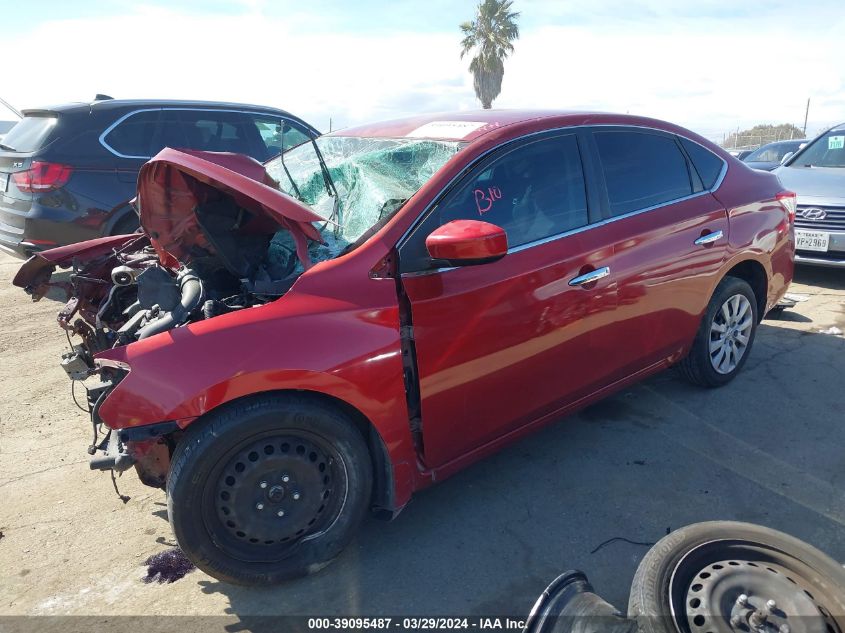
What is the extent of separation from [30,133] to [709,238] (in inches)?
249

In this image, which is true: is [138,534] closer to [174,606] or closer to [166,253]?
[174,606]

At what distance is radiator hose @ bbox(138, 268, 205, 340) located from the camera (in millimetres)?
2416

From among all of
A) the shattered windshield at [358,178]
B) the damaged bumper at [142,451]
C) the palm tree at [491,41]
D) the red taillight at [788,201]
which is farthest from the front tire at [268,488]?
the palm tree at [491,41]

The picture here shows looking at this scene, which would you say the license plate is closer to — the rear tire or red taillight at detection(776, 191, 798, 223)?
red taillight at detection(776, 191, 798, 223)

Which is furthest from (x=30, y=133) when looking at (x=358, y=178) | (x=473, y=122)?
(x=473, y=122)

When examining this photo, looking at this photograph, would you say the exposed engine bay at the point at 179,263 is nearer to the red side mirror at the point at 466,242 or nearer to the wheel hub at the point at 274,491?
the wheel hub at the point at 274,491

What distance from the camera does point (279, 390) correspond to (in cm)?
233

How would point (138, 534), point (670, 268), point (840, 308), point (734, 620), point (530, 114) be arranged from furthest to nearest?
point (840, 308)
point (670, 268)
point (530, 114)
point (138, 534)
point (734, 620)

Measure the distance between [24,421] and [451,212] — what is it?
3160 mm

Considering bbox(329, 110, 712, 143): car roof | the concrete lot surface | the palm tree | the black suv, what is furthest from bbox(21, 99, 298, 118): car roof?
the palm tree

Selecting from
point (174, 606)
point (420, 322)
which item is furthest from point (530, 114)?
point (174, 606)

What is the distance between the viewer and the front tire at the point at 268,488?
7.33ft

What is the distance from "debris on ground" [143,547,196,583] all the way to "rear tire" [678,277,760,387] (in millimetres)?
3140

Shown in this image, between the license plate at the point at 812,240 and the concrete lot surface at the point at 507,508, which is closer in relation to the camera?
the concrete lot surface at the point at 507,508
